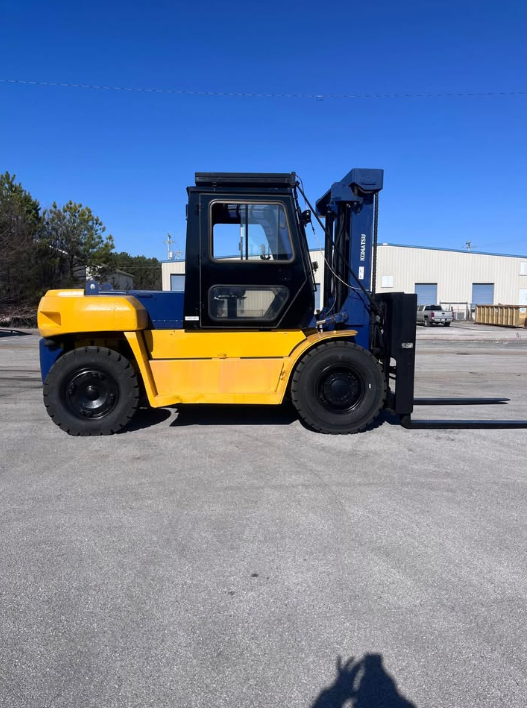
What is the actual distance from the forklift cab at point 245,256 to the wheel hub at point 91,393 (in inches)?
46.3

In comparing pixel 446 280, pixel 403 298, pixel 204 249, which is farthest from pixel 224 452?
pixel 446 280

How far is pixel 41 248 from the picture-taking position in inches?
1251

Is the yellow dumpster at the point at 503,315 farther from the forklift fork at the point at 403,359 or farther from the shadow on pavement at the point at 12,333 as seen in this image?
the forklift fork at the point at 403,359

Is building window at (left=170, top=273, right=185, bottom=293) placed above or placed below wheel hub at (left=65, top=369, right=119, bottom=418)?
above

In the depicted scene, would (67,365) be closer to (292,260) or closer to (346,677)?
(292,260)

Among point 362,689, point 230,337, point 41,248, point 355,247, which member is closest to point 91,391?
point 230,337

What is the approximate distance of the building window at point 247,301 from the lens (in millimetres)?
5977

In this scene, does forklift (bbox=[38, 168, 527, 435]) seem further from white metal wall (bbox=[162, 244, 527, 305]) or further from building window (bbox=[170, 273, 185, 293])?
white metal wall (bbox=[162, 244, 527, 305])

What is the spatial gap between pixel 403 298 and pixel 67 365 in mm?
4101

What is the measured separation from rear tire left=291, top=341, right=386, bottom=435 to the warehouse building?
136 feet

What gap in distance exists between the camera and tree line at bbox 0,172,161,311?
29.2 meters

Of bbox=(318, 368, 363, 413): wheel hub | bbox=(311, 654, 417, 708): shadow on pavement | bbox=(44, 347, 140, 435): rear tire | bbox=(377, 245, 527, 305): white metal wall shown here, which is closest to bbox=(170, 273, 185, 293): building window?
bbox=(44, 347, 140, 435): rear tire

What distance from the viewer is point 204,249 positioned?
588cm

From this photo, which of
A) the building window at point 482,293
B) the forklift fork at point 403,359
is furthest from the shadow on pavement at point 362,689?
the building window at point 482,293
